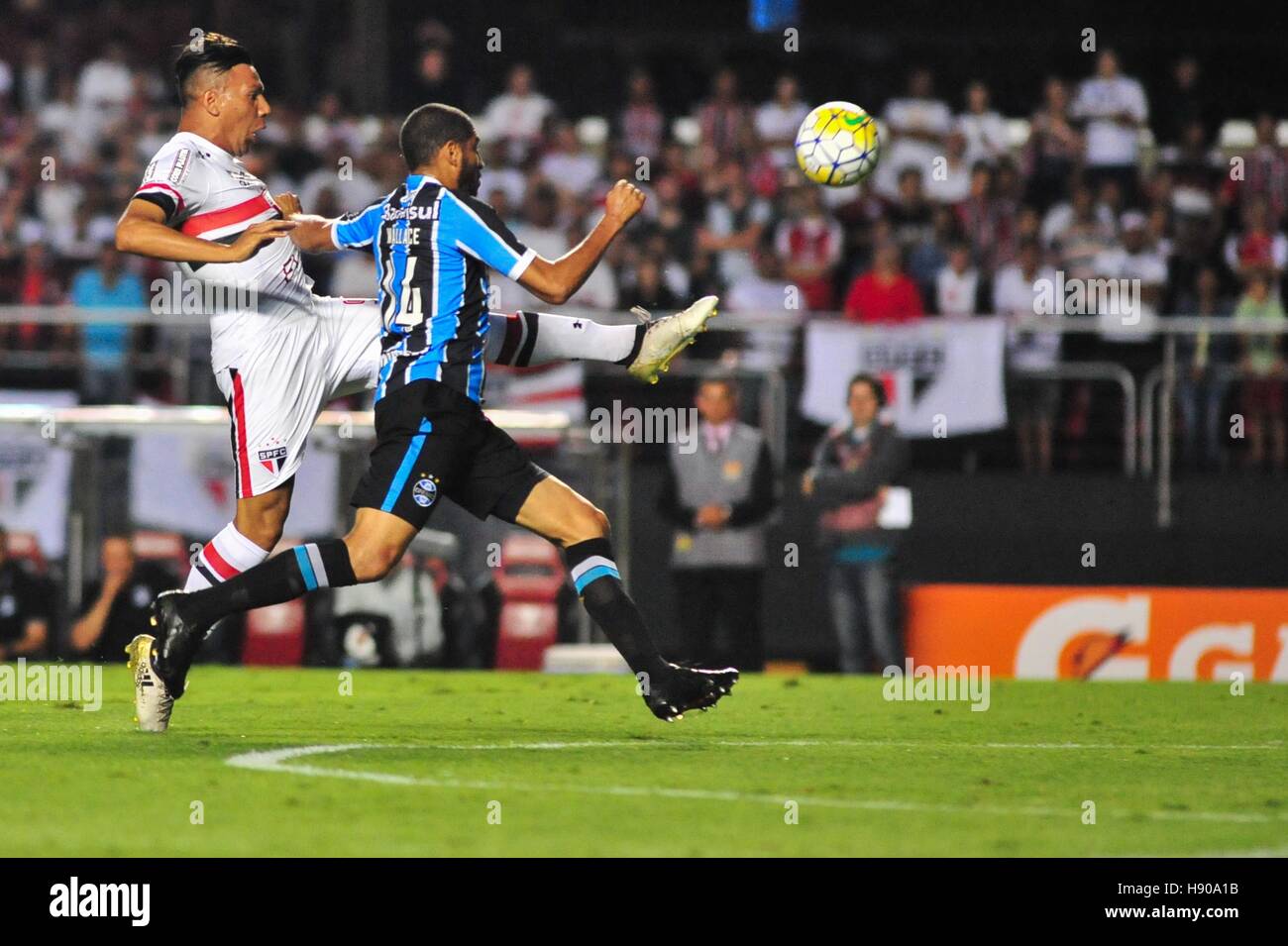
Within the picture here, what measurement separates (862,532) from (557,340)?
5778 millimetres

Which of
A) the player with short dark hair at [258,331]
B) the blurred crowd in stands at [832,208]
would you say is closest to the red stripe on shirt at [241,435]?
the player with short dark hair at [258,331]

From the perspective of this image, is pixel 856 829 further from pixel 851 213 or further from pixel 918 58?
pixel 918 58

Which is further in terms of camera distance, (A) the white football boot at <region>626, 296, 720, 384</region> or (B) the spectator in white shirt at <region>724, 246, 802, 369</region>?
(B) the spectator in white shirt at <region>724, 246, 802, 369</region>

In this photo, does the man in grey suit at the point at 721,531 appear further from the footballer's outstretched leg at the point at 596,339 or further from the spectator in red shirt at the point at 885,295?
the footballer's outstretched leg at the point at 596,339

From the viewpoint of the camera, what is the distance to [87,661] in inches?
542

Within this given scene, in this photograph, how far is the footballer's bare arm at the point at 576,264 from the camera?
7.75m

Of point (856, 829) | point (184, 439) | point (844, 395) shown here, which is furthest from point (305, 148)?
point (856, 829)

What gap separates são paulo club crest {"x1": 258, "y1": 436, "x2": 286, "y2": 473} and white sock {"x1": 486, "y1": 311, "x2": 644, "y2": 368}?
0.94m

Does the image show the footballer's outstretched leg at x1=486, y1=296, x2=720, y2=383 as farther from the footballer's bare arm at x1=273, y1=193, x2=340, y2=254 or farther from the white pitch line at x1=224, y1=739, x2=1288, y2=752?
the white pitch line at x1=224, y1=739, x2=1288, y2=752

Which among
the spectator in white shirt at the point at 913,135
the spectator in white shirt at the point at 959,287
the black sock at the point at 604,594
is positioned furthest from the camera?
the spectator in white shirt at the point at 913,135

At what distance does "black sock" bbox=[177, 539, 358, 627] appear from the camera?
7.86m

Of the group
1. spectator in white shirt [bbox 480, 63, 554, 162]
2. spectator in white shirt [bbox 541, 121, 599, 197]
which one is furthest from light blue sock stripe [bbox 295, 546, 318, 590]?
spectator in white shirt [bbox 480, 63, 554, 162]

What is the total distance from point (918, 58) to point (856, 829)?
16.6 m

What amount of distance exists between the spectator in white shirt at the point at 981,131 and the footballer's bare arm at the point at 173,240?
1145 centimetres
